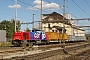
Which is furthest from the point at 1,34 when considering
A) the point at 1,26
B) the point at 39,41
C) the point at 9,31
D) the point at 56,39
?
the point at 1,26

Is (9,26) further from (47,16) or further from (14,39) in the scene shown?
(14,39)

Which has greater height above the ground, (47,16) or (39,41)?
(47,16)

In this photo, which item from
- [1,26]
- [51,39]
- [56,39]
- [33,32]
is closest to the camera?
[33,32]

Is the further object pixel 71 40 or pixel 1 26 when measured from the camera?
pixel 1 26

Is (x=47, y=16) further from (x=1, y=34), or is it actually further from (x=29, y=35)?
(x=29, y=35)

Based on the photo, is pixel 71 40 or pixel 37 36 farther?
pixel 71 40

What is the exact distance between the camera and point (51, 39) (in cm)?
4778

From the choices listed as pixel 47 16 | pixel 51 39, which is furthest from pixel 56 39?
pixel 47 16

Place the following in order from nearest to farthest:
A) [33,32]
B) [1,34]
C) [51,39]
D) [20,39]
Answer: [20,39], [33,32], [51,39], [1,34]

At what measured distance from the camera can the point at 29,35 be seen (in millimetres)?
35062

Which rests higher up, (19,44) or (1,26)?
(1,26)

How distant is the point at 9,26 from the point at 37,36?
2933 inches

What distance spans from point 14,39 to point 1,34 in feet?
90.2

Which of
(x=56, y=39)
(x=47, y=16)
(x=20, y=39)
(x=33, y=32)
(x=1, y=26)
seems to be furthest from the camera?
(x=1, y=26)
